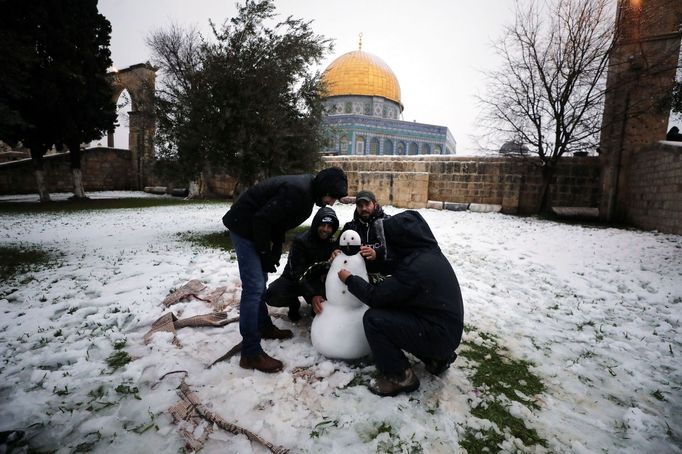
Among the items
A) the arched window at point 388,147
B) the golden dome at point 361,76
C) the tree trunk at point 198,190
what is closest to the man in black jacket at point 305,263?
the tree trunk at point 198,190

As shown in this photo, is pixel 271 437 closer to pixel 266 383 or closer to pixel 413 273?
pixel 266 383

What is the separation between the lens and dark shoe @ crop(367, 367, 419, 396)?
8.11 ft

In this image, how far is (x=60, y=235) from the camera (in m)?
8.43

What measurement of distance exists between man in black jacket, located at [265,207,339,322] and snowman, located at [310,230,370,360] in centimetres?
61

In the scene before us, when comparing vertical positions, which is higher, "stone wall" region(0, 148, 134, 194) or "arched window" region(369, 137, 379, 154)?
"arched window" region(369, 137, 379, 154)

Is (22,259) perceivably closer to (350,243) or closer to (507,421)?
(350,243)

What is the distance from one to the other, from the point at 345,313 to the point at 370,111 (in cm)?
3677

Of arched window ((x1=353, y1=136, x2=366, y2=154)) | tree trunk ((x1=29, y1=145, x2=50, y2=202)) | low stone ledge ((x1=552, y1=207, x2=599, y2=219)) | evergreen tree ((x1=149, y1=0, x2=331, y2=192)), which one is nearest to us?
evergreen tree ((x1=149, y1=0, x2=331, y2=192))

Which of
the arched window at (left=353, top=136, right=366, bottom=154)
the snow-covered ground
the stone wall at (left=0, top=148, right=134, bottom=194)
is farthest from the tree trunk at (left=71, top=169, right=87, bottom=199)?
the arched window at (left=353, top=136, right=366, bottom=154)

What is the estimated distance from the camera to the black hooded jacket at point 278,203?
2.62m

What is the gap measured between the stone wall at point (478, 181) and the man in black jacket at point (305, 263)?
36.9ft

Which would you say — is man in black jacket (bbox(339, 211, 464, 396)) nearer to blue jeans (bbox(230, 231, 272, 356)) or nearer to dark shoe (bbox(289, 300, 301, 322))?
blue jeans (bbox(230, 231, 272, 356))

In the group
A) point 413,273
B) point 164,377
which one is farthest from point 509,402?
point 164,377

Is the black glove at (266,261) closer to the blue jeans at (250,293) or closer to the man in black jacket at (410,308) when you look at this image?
the blue jeans at (250,293)
